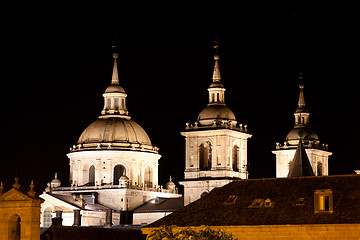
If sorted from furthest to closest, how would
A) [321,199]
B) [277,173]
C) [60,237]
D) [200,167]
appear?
[277,173], [200,167], [60,237], [321,199]

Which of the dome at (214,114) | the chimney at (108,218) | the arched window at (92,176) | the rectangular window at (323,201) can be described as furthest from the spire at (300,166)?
the arched window at (92,176)

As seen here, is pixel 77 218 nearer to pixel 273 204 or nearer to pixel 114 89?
pixel 114 89

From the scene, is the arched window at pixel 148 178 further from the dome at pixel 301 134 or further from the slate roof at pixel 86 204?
the dome at pixel 301 134

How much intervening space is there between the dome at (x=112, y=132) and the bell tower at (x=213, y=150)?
1651 cm

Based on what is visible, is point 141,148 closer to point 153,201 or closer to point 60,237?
point 153,201

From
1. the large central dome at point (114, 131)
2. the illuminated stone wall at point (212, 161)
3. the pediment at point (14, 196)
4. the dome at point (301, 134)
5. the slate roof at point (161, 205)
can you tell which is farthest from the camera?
the large central dome at point (114, 131)

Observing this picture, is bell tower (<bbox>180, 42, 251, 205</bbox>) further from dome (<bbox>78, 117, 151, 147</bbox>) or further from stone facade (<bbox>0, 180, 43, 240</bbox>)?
stone facade (<bbox>0, 180, 43, 240</bbox>)

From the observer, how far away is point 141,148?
518ft

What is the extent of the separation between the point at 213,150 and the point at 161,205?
1765cm

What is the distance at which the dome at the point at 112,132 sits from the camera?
516 feet

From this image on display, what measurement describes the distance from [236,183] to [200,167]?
56526mm

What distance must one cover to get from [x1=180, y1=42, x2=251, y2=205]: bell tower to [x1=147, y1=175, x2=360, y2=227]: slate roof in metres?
54.5

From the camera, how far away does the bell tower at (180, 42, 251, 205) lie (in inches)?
5477

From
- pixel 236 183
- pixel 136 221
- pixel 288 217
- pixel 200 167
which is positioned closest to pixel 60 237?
pixel 236 183
